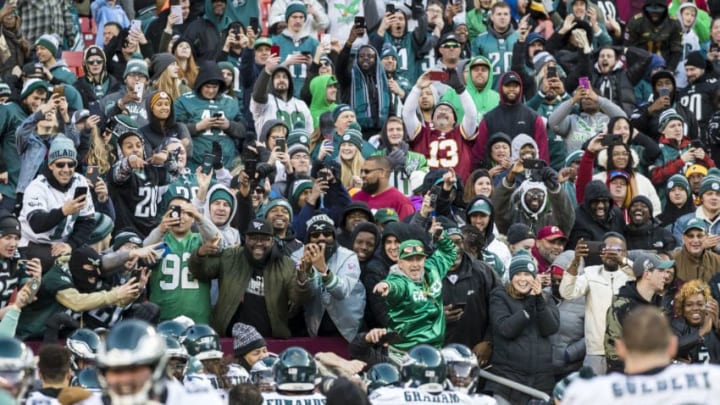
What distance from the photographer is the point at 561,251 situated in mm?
16688

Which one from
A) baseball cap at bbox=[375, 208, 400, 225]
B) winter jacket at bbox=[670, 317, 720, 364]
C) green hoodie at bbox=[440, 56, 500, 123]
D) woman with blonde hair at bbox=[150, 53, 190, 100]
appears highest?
woman with blonde hair at bbox=[150, 53, 190, 100]

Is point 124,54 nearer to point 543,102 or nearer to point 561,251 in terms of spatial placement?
point 543,102

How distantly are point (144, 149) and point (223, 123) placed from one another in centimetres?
151

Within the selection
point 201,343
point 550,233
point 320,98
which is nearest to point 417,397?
point 201,343

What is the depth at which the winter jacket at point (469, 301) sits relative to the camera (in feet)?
49.8

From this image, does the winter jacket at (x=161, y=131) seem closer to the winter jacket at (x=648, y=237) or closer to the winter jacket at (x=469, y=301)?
the winter jacket at (x=469, y=301)

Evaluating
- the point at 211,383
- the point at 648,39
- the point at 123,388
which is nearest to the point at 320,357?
the point at 211,383

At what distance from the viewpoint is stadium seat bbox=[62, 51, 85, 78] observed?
20.4m

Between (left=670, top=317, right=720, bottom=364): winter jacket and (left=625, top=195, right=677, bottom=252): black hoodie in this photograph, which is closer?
(left=670, top=317, right=720, bottom=364): winter jacket

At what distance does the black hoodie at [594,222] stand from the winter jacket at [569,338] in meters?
1.70

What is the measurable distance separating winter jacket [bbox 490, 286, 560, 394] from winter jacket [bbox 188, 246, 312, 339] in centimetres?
157

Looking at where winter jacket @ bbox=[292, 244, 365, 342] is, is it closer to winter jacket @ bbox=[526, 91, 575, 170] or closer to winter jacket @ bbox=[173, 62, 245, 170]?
winter jacket @ bbox=[173, 62, 245, 170]

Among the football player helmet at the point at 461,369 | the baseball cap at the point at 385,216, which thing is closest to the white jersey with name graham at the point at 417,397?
the football player helmet at the point at 461,369

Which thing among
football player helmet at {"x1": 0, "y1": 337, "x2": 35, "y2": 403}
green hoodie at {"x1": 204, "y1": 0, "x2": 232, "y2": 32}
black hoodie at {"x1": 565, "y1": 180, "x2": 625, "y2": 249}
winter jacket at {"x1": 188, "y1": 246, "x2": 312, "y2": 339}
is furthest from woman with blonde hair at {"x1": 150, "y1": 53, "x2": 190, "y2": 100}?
football player helmet at {"x1": 0, "y1": 337, "x2": 35, "y2": 403}
